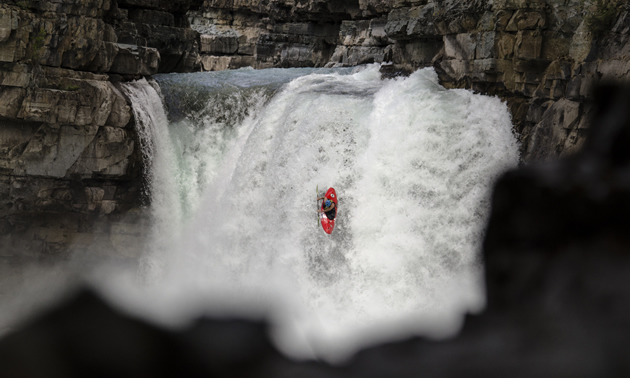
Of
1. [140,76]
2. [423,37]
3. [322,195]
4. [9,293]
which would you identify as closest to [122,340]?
[322,195]

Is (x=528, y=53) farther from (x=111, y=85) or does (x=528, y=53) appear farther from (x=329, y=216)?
(x=111, y=85)

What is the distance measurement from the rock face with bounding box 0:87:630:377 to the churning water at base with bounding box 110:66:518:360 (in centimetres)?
194

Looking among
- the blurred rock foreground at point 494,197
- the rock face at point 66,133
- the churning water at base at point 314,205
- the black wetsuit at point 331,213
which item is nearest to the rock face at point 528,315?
the blurred rock foreground at point 494,197

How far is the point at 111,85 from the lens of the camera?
12219 mm

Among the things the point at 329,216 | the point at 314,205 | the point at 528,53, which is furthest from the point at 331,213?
the point at 528,53

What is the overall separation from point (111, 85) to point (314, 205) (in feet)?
18.0

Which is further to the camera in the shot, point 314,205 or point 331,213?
point 314,205

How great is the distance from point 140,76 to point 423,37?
738 cm

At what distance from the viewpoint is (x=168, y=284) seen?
1149 cm

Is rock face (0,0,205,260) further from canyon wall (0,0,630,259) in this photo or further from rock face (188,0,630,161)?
rock face (188,0,630,161)

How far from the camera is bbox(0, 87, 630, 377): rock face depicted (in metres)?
3.04

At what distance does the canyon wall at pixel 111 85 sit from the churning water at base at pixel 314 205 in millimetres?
605

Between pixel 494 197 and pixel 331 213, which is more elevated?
pixel 494 197

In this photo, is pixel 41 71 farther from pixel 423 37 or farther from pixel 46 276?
pixel 423 37
